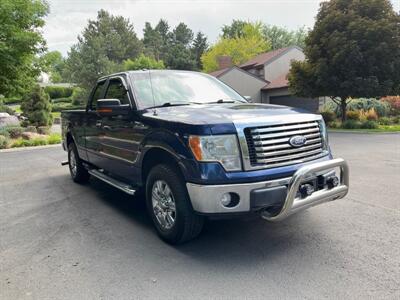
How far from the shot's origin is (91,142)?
20.1ft

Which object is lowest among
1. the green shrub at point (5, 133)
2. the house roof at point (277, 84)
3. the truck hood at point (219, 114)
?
the green shrub at point (5, 133)

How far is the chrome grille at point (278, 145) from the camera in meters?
3.47

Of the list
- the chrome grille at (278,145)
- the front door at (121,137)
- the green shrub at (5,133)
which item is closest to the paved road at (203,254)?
the front door at (121,137)

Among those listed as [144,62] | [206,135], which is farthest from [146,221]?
[144,62]

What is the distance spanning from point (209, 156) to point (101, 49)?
1892 inches

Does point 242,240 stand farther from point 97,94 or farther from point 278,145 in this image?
point 97,94

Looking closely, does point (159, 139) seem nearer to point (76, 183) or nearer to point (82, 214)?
point (82, 214)

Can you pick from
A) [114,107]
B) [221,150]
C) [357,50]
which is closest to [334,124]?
[357,50]

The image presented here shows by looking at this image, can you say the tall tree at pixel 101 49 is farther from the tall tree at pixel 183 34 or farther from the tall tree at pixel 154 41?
the tall tree at pixel 183 34

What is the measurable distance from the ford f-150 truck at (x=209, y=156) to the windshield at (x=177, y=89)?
0.05 feet

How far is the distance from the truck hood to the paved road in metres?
1.43

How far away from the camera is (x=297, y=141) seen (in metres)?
3.73

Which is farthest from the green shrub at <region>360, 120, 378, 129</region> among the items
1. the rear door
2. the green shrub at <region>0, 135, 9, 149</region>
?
the green shrub at <region>0, 135, 9, 149</region>

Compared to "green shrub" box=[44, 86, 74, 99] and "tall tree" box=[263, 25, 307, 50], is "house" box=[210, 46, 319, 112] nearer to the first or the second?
"tall tree" box=[263, 25, 307, 50]
